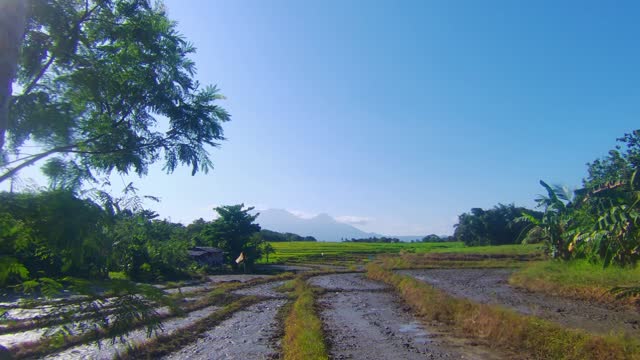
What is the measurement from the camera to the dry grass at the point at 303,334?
10.9 meters

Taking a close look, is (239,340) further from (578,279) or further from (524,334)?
(578,279)

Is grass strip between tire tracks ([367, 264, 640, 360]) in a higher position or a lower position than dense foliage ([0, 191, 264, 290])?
lower

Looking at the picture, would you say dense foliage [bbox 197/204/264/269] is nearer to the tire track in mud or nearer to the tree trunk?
the tire track in mud

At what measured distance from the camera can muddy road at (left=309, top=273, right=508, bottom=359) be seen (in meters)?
11.3

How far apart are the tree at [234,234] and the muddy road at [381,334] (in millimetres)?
22814

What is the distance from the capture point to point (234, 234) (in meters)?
44.7

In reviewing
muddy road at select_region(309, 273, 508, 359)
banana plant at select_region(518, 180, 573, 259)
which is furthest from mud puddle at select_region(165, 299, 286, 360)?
banana plant at select_region(518, 180, 573, 259)

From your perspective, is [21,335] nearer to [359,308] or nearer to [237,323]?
[237,323]

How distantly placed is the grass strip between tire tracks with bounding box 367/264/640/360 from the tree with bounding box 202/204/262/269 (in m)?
28.7

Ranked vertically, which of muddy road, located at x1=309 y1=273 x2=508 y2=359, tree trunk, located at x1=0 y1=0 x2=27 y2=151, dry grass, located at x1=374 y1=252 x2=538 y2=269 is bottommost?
muddy road, located at x1=309 y1=273 x2=508 y2=359

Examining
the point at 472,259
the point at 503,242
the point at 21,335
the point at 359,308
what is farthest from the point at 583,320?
the point at 503,242

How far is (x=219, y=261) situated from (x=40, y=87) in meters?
45.1

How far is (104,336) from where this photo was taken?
2.38 meters

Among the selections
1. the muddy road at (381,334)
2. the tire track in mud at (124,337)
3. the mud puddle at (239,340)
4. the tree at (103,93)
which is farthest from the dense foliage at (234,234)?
the tree at (103,93)
